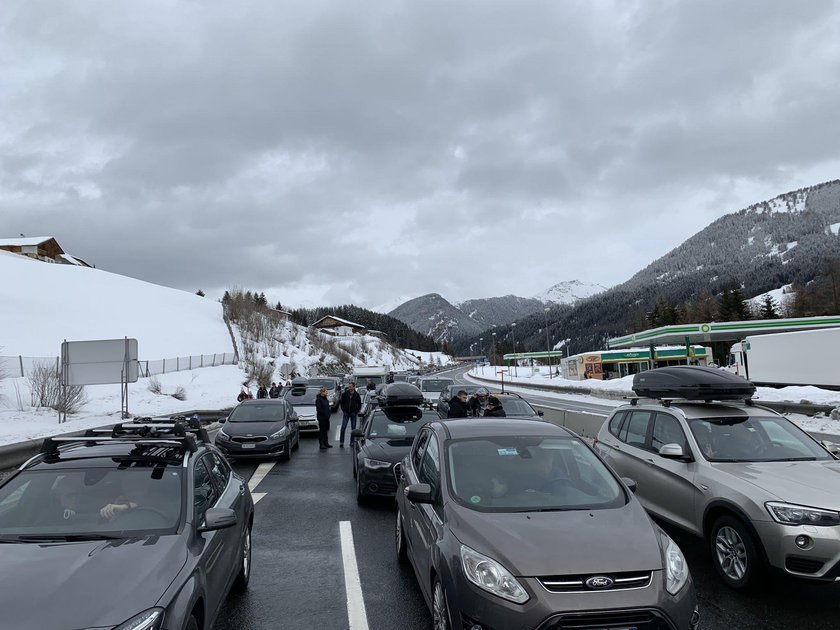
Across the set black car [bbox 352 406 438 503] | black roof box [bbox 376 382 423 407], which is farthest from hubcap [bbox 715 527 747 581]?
black roof box [bbox 376 382 423 407]

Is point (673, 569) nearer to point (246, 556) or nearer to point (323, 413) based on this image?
point (246, 556)

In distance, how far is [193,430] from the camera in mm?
5828

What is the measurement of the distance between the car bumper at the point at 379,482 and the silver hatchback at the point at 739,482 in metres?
3.25

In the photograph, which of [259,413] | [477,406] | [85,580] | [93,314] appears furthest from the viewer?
[93,314]

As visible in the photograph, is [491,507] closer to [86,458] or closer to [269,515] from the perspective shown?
[86,458]

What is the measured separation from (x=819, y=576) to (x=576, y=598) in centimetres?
273

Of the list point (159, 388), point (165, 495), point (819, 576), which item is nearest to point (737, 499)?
point (819, 576)

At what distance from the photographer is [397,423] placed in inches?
416

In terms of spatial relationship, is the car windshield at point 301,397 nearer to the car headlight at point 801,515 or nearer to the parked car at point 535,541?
the parked car at point 535,541

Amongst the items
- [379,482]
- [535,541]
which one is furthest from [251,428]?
[535,541]

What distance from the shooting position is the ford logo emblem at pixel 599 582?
3.37m

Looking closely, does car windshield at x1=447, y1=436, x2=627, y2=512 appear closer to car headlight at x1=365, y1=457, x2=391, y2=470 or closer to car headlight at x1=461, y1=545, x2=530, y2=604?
car headlight at x1=461, y1=545, x2=530, y2=604

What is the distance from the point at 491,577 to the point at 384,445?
20.3ft

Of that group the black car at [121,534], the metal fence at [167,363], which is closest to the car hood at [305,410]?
the black car at [121,534]
